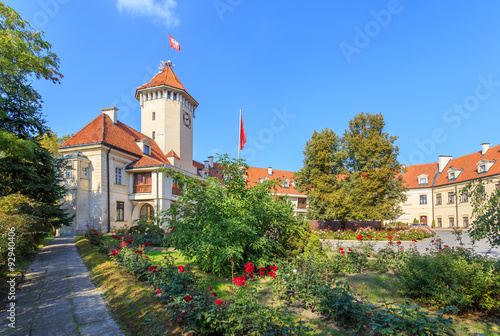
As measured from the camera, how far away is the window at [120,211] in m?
24.0

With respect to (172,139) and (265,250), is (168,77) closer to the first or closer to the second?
(172,139)

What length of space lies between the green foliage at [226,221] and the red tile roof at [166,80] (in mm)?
27350

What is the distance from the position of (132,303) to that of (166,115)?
2913 centimetres

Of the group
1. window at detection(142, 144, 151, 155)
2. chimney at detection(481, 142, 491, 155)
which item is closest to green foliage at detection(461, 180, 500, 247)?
window at detection(142, 144, 151, 155)

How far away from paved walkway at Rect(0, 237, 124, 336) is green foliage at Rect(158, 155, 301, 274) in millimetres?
2310

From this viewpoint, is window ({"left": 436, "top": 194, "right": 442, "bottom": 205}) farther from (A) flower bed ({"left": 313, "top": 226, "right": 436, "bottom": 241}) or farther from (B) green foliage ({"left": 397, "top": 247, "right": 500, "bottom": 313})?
(B) green foliage ({"left": 397, "top": 247, "right": 500, "bottom": 313})

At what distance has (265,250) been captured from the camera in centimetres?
718

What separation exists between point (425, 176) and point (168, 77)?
1672 inches

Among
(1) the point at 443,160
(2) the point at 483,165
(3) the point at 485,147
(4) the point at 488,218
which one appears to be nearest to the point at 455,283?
(4) the point at 488,218

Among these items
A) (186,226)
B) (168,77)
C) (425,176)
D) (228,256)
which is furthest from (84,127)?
(425,176)

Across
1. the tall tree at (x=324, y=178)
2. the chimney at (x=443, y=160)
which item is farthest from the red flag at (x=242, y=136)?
the chimney at (x=443, y=160)

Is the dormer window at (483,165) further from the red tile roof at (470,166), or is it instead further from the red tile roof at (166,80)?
the red tile roof at (166,80)

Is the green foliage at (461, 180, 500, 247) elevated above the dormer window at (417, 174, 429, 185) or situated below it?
below

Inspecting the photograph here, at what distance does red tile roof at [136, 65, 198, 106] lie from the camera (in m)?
32.1
